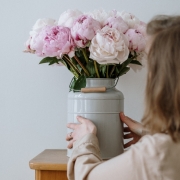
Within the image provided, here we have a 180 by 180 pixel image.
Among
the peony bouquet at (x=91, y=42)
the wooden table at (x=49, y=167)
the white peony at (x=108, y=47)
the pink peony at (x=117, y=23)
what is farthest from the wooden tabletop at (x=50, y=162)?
the pink peony at (x=117, y=23)

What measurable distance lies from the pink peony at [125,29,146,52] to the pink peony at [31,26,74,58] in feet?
0.61

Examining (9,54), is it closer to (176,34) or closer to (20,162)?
(20,162)

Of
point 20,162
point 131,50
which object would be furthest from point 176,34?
point 20,162

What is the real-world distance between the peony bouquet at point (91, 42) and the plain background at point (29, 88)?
0.86 ft

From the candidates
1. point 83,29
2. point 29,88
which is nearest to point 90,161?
point 83,29

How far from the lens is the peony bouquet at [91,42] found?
1.22 meters

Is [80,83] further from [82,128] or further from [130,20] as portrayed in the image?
[130,20]

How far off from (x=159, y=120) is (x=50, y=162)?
1.60 ft

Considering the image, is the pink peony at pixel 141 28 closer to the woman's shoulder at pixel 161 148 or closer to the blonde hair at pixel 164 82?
the blonde hair at pixel 164 82

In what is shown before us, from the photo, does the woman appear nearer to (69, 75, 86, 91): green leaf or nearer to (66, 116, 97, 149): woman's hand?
(66, 116, 97, 149): woman's hand

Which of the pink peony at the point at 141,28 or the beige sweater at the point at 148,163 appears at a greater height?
the pink peony at the point at 141,28

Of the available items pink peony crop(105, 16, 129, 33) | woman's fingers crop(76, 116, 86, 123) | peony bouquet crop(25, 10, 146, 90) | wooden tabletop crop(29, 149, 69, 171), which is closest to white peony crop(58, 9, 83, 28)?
peony bouquet crop(25, 10, 146, 90)

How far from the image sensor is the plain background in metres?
1.62

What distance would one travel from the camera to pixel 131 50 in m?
1.31
